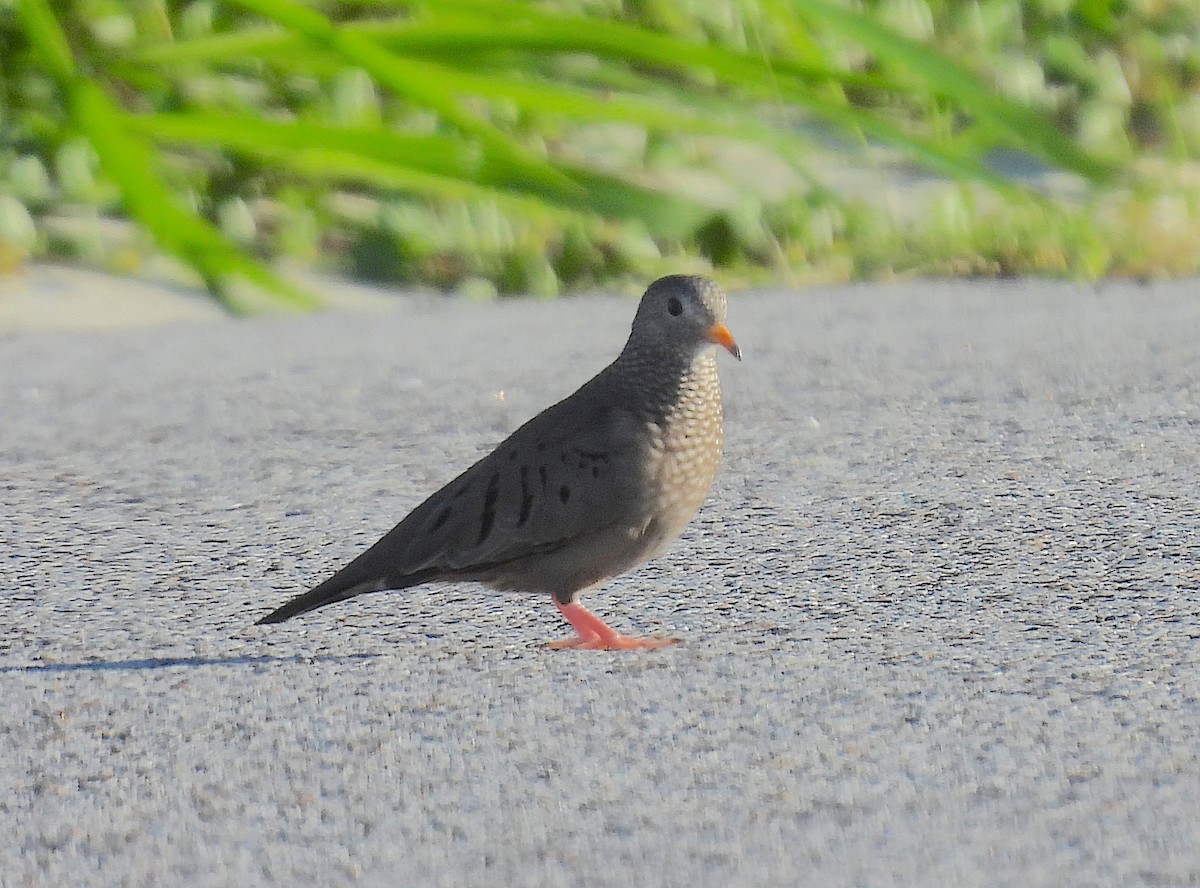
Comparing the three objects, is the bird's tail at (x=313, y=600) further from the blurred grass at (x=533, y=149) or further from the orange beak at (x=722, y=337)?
the blurred grass at (x=533, y=149)

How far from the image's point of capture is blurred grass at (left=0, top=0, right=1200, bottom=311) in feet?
21.4

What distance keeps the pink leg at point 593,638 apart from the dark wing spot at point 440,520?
0.82ft

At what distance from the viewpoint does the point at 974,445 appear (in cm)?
489

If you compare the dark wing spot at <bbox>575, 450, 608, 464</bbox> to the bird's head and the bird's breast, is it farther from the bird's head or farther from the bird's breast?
the bird's head

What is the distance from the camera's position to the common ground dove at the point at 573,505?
3.41 meters

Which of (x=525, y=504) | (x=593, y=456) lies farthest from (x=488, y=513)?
(x=593, y=456)

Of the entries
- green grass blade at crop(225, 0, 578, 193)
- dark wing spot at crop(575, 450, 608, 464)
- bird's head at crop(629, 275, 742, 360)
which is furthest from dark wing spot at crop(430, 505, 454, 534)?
green grass blade at crop(225, 0, 578, 193)

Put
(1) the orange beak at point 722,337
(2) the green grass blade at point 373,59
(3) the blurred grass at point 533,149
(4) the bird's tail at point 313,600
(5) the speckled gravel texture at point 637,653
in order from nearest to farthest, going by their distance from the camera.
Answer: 1. (5) the speckled gravel texture at point 637,653
2. (4) the bird's tail at point 313,600
3. (1) the orange beak at point 722,337
4. (2) the green grass blade at point 373,59
5. (3) the blurred grass at point 533,149

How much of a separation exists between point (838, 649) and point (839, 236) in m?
4.72

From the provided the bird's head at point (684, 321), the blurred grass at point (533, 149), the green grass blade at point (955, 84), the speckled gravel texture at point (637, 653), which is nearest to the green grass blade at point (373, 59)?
the blurred grass at point (533, 149)

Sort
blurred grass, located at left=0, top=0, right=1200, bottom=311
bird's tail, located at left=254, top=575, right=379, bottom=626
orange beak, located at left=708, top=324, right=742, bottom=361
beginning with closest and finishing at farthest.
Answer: bird's tail, located at left=254, top=575, right=379, bottom=626
orange beak, located at left=708, top=324, right=742, bottom=361
blurred grass, located at left=0, top=0, right=1200, bottom=311

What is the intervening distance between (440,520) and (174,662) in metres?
0.49

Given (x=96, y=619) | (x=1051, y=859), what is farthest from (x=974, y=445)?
(x=1051, y=859)

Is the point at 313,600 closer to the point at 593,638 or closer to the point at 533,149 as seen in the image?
the point at 593,638
